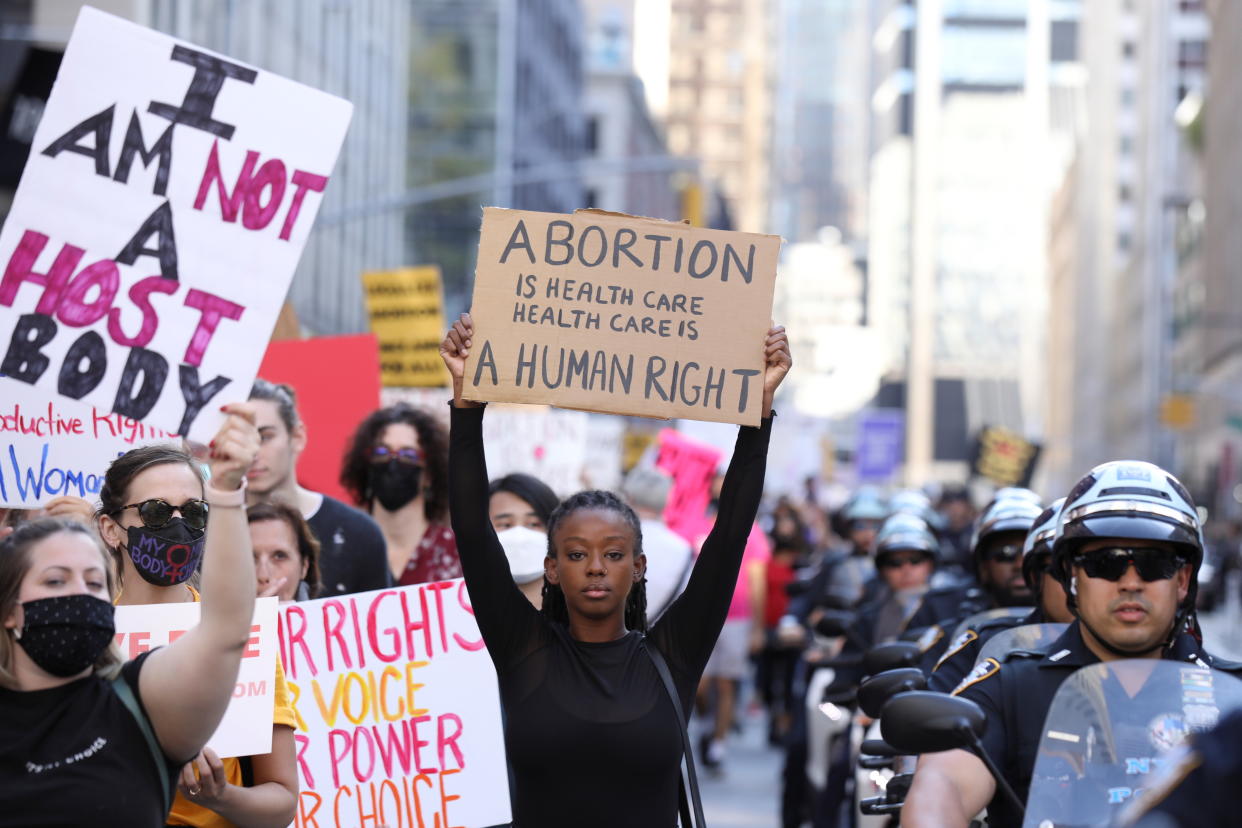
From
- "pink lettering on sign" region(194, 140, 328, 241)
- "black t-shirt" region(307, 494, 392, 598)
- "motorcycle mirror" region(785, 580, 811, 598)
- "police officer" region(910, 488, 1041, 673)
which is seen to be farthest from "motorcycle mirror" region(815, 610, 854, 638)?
"motorcycle mirror" region(785, 580, 811, 598)

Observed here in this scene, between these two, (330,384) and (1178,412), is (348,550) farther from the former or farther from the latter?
(1178,412)

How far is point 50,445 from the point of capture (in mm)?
5996

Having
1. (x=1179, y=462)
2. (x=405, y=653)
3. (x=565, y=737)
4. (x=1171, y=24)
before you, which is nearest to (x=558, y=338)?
(x=565, y=737)

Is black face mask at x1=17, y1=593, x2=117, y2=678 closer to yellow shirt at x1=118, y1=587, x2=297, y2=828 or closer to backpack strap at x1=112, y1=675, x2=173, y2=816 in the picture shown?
backpack strap at x1=112, y1=675, x2=173, y2=816

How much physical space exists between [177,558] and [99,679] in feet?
3.04

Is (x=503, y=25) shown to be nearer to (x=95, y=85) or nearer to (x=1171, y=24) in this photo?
(x=95, y=85)

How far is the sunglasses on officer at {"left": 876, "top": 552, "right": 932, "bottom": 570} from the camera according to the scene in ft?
32.5

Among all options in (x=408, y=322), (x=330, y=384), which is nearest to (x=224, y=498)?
(x=330, y=384)

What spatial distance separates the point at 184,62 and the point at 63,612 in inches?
120

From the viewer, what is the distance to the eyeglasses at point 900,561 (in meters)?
9.92

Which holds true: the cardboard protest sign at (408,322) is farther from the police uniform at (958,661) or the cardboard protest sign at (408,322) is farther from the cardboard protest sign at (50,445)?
the police uniform at (958,661)

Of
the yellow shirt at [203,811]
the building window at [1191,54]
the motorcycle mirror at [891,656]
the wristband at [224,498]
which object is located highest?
the building window at [1191,54]

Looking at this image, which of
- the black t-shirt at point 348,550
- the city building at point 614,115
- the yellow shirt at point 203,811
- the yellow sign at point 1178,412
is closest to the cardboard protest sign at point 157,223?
the black t-shirt at point 348,550

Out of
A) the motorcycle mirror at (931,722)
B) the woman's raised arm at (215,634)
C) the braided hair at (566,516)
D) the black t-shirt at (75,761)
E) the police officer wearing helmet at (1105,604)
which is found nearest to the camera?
the motorcycle mirror at (931,722)
